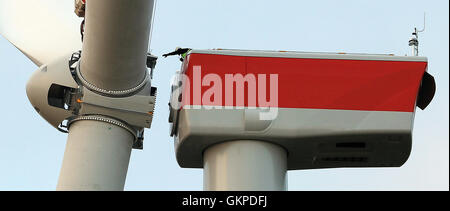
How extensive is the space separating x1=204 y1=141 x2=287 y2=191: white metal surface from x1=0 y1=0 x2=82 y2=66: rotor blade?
3.20 meters

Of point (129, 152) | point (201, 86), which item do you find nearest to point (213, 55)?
point (201, 86)

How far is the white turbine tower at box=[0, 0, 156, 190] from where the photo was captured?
9.74 meters

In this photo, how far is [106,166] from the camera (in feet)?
33.3

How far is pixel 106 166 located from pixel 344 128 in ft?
10.8

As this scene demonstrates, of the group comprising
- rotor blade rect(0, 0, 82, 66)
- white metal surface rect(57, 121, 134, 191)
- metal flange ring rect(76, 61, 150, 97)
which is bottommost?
white metal surface rect(57, 121, 134, 191)

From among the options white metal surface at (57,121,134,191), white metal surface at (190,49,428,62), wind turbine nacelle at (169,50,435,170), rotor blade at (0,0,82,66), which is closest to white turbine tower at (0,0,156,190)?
white metal surface at (57,121,134,191)

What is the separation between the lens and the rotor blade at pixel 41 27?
12.1 meters

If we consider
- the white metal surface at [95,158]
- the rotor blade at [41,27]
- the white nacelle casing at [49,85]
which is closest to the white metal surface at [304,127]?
the white metal surface at [95,158]

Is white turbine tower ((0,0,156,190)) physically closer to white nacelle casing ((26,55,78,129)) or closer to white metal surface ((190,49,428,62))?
white nacelle casing ((26,55,78,129))

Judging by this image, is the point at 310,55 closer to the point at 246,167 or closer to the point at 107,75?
the point at 246,167

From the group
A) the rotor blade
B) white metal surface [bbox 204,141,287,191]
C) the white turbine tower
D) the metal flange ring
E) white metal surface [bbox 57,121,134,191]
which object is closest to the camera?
the white turbine tower

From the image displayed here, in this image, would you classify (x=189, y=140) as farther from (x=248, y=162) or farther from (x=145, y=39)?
(x=145, y=39)

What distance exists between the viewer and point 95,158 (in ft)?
33.3

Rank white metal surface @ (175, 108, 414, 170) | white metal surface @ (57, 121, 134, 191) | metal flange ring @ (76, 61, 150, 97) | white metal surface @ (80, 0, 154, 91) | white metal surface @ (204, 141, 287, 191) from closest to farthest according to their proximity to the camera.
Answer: white metal surface @ (80, 0, 154, 91), white metal surface @ (57, 121, 134, 191), white metal surface @ (204, 141, 287, 191), white metal surface @ (175, 108, 414, 170), metal flange ring @ (76, 61, 150, 97)
